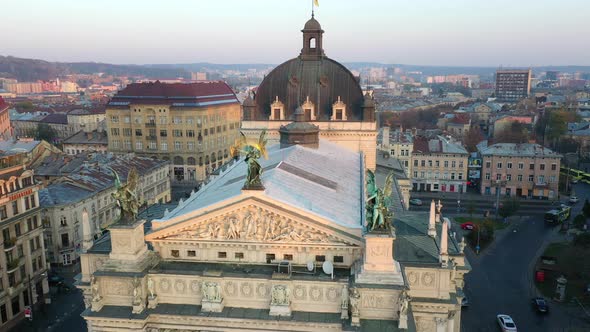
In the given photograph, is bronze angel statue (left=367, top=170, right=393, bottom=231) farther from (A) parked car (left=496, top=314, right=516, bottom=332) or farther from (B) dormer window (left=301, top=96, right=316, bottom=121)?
(B) dormer window (left=301, top=96, right=316, bottom=121)

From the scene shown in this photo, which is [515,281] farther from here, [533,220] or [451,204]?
[451,204]

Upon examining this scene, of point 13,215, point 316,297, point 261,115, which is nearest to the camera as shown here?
point 316,297

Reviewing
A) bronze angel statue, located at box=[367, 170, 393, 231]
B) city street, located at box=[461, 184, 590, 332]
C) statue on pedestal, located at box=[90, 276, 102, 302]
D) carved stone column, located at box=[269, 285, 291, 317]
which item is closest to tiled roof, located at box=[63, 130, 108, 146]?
city street, located at box=[461, 184, 590, 332]

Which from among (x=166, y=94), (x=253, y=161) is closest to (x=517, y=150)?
(x=166, y=94)

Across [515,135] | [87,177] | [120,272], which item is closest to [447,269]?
[120,272]

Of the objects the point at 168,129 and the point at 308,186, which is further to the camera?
the point at 168,129

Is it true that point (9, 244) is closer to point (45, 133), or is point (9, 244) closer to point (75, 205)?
point (75, 205)
